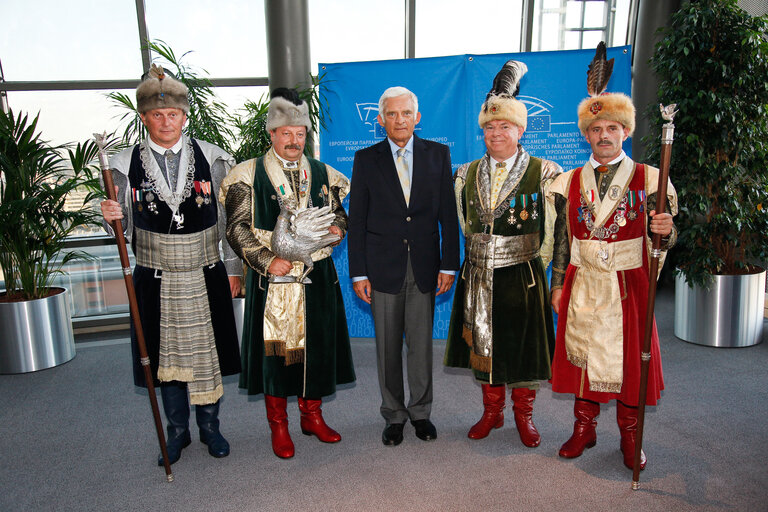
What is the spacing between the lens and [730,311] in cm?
398

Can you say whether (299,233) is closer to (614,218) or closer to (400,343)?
(400,343)

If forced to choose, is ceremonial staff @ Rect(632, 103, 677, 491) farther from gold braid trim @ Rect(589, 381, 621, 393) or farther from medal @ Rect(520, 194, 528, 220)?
medal @ Rect(520, 194, 528, 220)

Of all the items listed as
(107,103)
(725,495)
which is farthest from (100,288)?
(725,495)

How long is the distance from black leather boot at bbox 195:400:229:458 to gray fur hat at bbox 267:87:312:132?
142cm

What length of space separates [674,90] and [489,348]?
8.61 ft

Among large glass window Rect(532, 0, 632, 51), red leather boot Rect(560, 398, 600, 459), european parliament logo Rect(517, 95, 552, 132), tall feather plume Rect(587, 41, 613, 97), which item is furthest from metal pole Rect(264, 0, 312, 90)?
red leather boot Rect(560, 398, 600, 459)

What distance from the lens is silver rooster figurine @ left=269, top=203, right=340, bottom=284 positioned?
2361 mm

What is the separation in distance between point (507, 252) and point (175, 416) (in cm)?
178

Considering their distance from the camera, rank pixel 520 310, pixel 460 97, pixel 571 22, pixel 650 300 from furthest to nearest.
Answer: pixel 571 22
pixel 460 97
pixel 520 310
pixel 650 300

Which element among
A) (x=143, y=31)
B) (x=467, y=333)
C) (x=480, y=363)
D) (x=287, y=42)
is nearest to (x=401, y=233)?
(x=467, y=333)

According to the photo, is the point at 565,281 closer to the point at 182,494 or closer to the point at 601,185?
the point at 601,185

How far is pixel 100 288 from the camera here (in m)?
5.18

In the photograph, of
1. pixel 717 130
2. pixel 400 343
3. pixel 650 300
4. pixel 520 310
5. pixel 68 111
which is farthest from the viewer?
pixel 68 111

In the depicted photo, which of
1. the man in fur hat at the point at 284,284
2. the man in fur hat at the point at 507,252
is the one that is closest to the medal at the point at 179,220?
the man in fur hat at the point at 284,284
